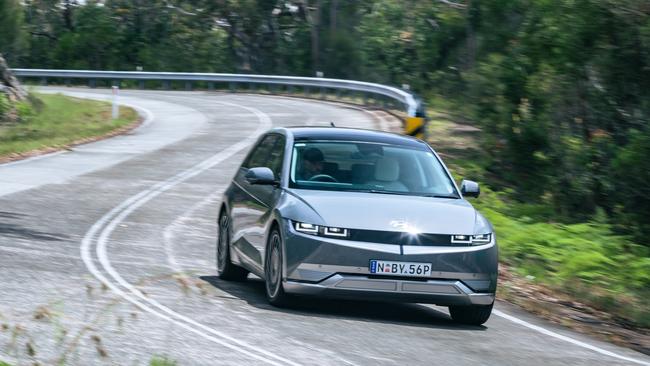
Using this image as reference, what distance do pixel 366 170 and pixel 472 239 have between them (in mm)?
1371

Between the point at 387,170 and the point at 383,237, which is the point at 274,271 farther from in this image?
the point at 387,170

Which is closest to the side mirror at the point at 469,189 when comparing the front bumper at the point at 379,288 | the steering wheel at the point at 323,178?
the steering wheel at the point at 323,178

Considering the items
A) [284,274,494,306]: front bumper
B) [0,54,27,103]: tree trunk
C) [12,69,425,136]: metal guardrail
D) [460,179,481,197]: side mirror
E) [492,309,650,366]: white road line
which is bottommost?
[12,69,425,136]: metal guardrail

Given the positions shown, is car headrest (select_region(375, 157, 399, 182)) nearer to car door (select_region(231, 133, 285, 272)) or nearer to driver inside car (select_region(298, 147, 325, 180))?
driver inside car (select_region(298, 147, 325, 180))

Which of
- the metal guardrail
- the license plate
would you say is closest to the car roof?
the license plate

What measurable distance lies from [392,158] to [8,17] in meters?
58.6

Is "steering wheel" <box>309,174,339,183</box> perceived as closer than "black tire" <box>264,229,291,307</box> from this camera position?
No

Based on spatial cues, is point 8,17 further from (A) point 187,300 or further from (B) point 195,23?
(A) point 187,300

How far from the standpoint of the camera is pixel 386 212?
9734mm

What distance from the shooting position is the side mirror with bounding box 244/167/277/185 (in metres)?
10.4

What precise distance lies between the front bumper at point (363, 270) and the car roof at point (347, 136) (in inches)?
64.2

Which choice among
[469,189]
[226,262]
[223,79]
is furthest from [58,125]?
[469,189]

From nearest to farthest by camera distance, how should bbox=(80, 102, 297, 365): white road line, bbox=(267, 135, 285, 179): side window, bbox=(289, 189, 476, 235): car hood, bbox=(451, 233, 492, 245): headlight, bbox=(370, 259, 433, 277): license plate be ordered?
bbox=(80, 102, 297, 365): white road line < bbox=(370, 259, 433, 277): license plate < bbox=(289, 189, 476, 235): car hood < bbox=(451, 233, 492, 245): headlight < bbox=(267, 135, 285, 179): side window

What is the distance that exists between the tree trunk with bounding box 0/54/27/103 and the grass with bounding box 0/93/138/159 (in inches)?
23.1
